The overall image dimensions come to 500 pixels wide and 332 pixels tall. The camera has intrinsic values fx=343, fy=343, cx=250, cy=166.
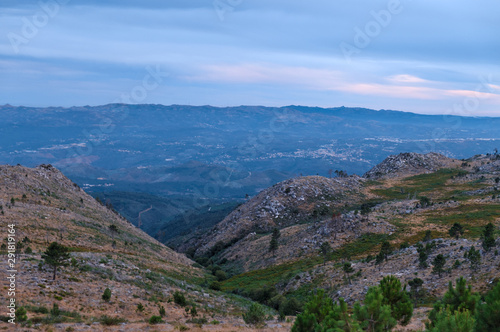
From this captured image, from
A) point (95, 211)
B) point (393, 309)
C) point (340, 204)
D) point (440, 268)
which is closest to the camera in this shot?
point (393, 309)

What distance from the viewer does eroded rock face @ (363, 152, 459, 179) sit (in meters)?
167

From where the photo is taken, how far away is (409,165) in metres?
173

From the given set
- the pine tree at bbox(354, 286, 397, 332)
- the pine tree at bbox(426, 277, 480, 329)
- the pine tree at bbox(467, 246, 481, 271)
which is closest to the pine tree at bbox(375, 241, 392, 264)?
the pine tree at bbox(467, 246, 481, 271)

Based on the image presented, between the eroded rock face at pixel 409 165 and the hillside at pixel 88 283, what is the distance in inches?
5256

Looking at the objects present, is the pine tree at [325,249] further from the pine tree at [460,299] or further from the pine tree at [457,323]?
the pine tree at [457,323]

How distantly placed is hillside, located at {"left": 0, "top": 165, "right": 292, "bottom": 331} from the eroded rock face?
133501 millimetres

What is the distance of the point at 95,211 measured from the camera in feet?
273

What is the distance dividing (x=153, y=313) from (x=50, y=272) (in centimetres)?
1099

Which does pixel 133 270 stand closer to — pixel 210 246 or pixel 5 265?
pixel 5 265

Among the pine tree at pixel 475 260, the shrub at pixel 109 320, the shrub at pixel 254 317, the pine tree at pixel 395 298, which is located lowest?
the shrub at pixel 254 317

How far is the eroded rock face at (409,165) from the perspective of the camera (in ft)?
549

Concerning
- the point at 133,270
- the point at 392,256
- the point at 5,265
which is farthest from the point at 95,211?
the point at 392,256

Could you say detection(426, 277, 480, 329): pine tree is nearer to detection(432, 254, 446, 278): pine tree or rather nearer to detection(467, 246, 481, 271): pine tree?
detection(432, 254, 446, 278): pine tree

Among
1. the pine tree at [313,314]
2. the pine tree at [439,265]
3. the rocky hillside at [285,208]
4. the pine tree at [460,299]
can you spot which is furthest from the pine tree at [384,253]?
the rocky hillside at [285,208]
